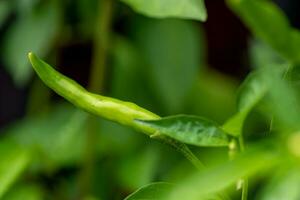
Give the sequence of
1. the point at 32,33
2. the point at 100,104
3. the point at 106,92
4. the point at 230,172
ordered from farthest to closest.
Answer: the point at 106,92
the point at 32,33
the point at 100,104
the point at 230,172

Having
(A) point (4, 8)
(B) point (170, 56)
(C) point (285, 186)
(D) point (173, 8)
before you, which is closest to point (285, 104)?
(C) point (285, 186)

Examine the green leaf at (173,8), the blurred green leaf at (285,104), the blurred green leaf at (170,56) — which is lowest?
the blurred green leaf at (170,56)

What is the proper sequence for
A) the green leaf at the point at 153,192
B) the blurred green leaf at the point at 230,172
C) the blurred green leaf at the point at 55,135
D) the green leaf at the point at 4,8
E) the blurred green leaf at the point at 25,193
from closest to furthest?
the blurred green leaf at the point at 230,172 < the green leaf at the point at 153,192 < the blurred green leaf at the point at 25,193 < the blurred green leaf at the point at 55,135 < the green leaf at the point at 4,8

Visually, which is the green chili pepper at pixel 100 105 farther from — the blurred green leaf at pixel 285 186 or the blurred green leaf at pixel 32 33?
the blurred green leaf at pixel 32 33

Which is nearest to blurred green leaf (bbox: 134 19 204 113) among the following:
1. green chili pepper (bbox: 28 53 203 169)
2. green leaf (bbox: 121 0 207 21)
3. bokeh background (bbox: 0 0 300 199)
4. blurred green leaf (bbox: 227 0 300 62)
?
bokeh background (bbox: 0 0 300 199)

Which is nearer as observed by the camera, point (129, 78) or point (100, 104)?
point (100, 104)

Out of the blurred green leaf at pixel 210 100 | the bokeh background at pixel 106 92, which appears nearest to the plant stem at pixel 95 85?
the bokeh background at pixel 106 92

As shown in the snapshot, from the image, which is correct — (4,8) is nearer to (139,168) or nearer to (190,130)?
(139,168)
